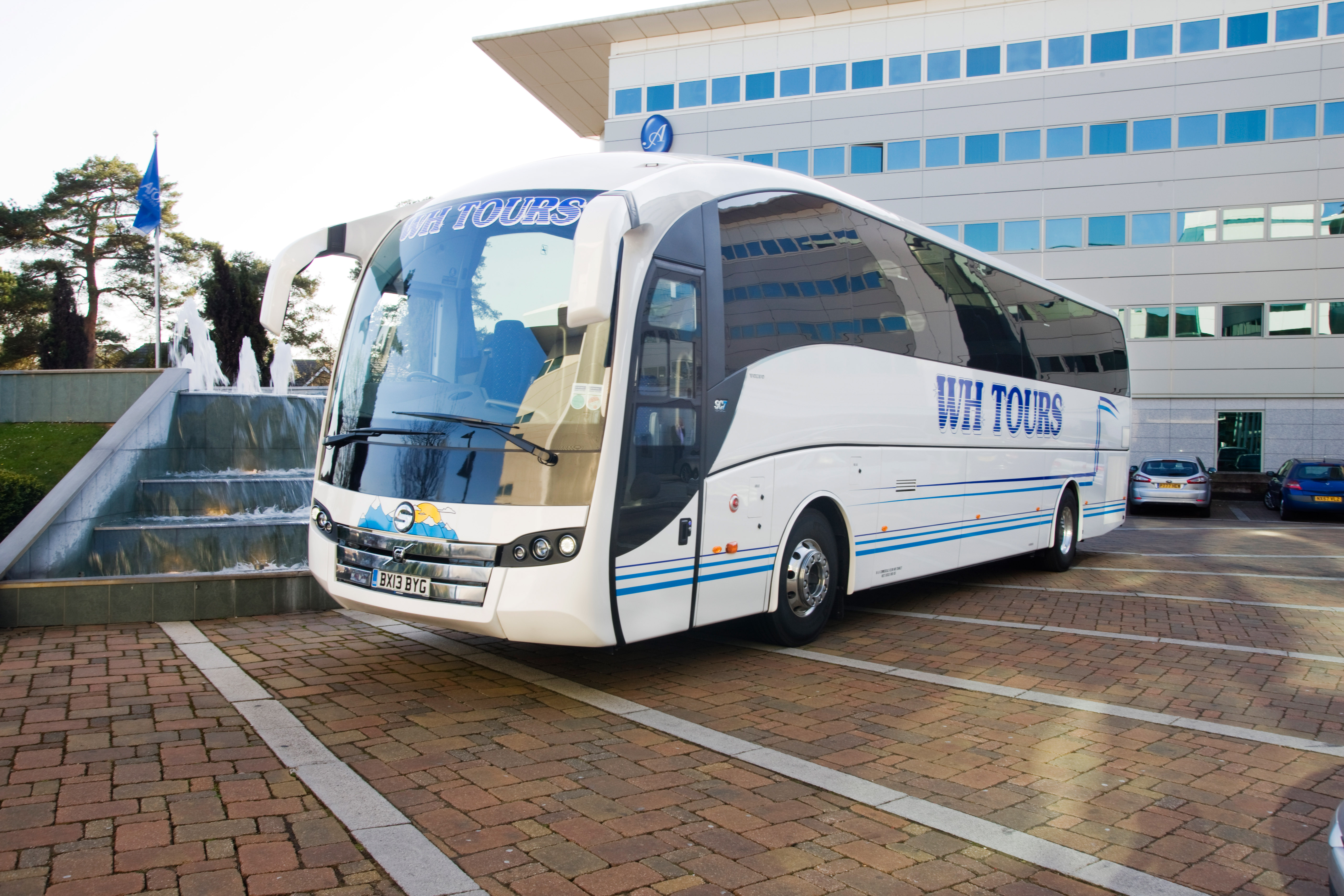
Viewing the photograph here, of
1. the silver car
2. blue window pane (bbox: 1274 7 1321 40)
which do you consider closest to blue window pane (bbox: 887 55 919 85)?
blue window pane (bbox: 1274 7 1321 40)

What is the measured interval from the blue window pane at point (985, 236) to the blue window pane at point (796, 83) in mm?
7709

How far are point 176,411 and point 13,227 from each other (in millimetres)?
41521

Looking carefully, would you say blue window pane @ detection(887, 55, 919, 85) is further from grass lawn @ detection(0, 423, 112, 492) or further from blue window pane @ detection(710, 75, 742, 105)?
grass lawn @ detection(0, 423, 112, 492)

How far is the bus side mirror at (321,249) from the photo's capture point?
6836mm

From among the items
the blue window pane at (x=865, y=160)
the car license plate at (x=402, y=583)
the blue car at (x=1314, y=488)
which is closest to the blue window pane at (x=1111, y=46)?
the blue window pane at (x=865, y=160)

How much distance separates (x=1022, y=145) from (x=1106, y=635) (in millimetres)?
29243

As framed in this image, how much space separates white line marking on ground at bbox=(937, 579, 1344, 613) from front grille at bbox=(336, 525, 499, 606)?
24.5ft

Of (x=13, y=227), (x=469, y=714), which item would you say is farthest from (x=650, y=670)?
(x=13, y=227)

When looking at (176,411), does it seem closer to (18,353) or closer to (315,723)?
(315,723)

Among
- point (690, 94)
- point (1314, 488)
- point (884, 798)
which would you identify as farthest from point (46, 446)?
point (690, 94)

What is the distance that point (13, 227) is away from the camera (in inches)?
1857

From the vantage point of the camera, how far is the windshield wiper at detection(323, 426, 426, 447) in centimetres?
594

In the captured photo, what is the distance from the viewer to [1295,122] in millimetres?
31547

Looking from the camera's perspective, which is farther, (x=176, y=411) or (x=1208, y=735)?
(x=176, y=411)
